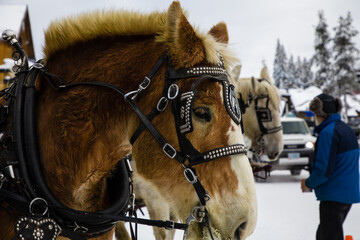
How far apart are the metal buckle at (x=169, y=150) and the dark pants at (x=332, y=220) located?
2885mm

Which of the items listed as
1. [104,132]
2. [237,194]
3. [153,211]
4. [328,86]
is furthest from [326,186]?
[328,86]

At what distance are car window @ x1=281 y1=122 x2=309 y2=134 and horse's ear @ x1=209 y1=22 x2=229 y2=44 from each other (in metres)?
10.3

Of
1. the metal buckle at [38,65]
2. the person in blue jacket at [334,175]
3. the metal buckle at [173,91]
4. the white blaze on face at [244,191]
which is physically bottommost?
the person in blue jacket at [334,175]

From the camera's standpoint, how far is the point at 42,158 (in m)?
1.68

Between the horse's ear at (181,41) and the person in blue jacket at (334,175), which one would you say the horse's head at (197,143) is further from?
the person in blue jacket at (334,175)

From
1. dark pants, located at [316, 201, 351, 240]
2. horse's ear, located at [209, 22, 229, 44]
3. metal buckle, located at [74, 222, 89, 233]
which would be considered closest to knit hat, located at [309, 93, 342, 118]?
dark pants, located at [316, 201, 351, 240]

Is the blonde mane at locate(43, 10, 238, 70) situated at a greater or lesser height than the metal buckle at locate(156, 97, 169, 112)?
greater

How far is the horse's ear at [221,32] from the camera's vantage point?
Result: 2.04m

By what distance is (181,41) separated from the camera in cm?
162

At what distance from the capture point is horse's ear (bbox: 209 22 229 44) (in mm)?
2037

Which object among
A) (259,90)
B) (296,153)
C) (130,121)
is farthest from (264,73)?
(130,121)

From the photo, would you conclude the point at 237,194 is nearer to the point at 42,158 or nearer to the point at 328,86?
the point at 42,158

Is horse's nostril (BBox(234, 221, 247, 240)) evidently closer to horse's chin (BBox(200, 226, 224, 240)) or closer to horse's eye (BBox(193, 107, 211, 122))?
horse's chin (BBox(200, 226, 224, 240))

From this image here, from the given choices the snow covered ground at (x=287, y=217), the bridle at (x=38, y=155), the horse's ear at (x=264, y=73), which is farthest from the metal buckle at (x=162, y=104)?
the horse's ear at (x=264, y=73)
